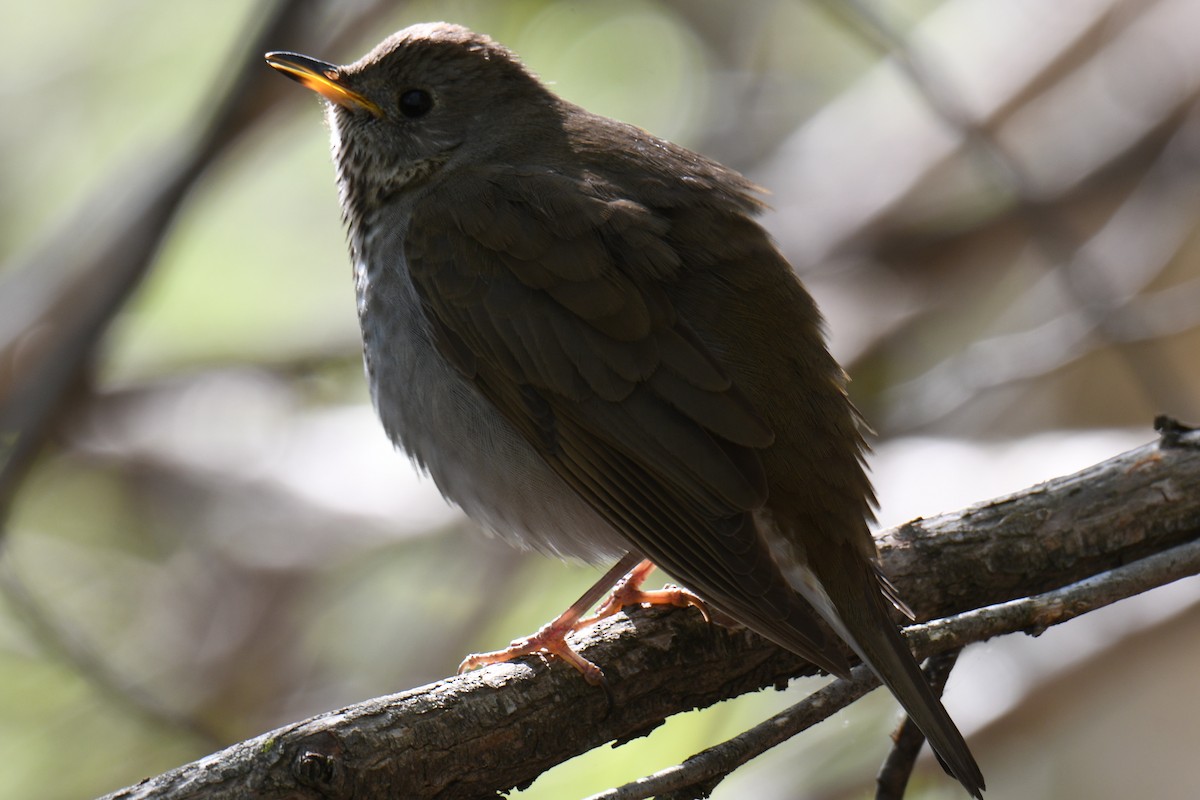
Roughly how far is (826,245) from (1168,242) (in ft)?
7.25

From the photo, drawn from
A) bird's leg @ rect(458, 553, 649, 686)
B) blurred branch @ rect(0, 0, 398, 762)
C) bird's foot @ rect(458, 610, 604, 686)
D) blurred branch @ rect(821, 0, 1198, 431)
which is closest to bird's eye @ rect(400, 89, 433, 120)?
blurred branch @ rect(0, 0, 398, 762)

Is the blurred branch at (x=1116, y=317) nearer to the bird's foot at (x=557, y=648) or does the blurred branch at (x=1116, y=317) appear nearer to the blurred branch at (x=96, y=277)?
the bird's foot at (x=557, y=648)

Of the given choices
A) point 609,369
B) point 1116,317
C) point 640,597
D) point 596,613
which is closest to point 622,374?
point 609,369

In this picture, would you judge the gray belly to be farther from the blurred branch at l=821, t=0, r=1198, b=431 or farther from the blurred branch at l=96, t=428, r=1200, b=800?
the blurred branch at l=821, t=0, r=1198, b=431

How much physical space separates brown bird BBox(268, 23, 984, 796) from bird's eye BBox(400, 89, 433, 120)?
0.11m

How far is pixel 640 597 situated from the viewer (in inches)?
169

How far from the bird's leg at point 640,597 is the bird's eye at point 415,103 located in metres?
2.01

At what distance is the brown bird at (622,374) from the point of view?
3.69 meters

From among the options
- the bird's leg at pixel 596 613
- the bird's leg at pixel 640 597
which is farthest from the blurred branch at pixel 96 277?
the bird's leg at pixel 640 597

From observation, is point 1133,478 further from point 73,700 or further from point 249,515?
point 73,700

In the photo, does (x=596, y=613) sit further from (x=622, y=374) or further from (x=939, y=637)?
(x=939, y=637)

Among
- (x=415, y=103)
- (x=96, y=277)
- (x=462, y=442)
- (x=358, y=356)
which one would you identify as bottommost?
(x=358, y=356)

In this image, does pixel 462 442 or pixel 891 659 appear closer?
pixel 891 659

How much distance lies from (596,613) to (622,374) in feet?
3.16
